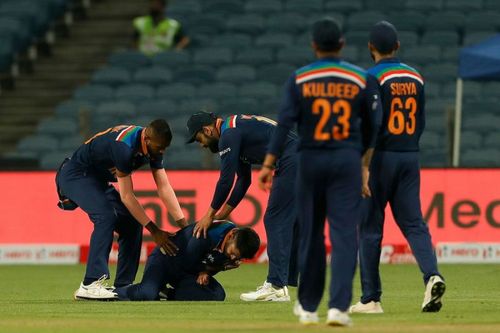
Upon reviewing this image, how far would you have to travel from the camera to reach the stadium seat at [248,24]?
27.2 meters

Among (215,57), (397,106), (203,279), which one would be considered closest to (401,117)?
(397,106)

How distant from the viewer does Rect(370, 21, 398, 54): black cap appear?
12117 mm

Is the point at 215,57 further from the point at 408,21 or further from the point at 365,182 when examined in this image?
the point at 365,182

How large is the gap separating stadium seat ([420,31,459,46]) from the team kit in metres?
11.6

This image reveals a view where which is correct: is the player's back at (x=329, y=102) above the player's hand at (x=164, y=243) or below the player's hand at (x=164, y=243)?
above

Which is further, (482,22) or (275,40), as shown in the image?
(275,40)

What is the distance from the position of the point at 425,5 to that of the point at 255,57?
11.3ft

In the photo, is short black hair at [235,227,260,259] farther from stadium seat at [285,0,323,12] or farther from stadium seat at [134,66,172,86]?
stadium seat at [285,0,323,12]

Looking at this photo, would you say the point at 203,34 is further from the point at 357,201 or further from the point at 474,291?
the point at 357,201

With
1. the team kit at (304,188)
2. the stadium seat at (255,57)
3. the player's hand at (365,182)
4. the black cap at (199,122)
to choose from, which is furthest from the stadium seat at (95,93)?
the player's hand at (365,182)

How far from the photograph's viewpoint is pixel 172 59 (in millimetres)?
26438

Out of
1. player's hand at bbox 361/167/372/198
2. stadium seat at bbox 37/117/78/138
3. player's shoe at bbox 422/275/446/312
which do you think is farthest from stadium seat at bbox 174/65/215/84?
player's hand at bbox 361/167/372/198

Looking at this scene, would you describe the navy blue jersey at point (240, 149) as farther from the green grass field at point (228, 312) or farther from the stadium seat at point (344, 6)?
the stadium seat at point (344, 6)

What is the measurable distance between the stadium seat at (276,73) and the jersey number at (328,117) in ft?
48.0
